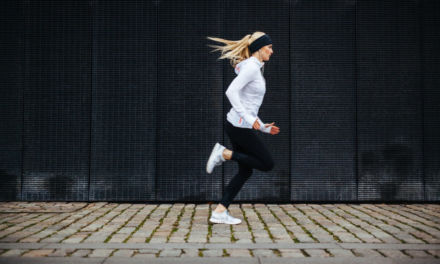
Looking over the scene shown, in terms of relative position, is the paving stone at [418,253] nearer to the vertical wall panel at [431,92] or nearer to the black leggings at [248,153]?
the black leggings at [248,153]

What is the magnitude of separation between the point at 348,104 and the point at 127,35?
375 cm

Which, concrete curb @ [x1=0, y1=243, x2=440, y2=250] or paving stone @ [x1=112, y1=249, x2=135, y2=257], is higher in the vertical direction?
concrete curb @ [x1=0, y1=243, x2=440, y2=250]

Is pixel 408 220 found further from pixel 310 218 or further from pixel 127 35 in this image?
pixel 127 35

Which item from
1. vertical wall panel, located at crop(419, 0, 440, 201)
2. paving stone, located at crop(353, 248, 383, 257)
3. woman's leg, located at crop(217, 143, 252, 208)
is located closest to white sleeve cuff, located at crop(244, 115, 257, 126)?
woman's leg, located at crop(217, 143, 252, 208)

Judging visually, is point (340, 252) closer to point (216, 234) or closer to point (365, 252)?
point (365, 252)

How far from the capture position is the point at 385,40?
667 cm

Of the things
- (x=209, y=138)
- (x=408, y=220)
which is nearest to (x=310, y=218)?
(x=408, y=220)

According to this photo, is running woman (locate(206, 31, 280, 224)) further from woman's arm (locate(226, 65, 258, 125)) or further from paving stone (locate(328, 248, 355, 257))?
paving stone (locate(328, 248, 355, 257))

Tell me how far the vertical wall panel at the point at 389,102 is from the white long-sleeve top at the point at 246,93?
8.25 ft

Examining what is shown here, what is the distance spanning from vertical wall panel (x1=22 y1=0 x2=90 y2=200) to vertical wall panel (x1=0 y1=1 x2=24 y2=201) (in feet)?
0.34

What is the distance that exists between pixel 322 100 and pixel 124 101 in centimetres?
320

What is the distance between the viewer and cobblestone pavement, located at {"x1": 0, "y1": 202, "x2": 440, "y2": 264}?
11.6 ft

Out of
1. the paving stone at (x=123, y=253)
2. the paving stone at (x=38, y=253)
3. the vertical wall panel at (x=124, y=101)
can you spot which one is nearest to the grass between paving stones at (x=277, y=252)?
the paving stone at (x=123, y=253)

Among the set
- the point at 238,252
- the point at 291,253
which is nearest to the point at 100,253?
the point at 238,252
